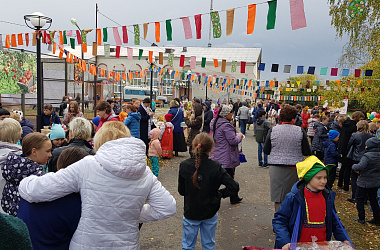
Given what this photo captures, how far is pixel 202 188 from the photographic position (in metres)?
3.41

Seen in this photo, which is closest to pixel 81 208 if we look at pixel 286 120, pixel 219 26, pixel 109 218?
pixel 109 218

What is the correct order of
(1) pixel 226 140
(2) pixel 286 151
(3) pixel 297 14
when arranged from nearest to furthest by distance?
(2) pixel 286 151 → (1) pixel 226 140 → (3) pixel 297 14

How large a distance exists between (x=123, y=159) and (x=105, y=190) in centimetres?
23

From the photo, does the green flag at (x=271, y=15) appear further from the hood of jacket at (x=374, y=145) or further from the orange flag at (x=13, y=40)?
the orange flag at (x=13, y=40)

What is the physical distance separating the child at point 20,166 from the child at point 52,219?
0.58 metres

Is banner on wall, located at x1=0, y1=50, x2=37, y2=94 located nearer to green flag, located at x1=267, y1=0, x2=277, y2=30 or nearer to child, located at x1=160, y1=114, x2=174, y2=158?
child, located at x1=160, y1=114, x2=174, y2=158

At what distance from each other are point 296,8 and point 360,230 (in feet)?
13.7

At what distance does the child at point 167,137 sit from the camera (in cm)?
1040

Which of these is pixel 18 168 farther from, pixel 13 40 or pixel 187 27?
pixel 13 40

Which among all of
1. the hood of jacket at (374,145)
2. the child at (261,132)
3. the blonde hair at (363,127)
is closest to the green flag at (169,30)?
the child at (261,132)

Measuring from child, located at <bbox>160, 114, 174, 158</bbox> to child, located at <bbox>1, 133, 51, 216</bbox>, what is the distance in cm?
737

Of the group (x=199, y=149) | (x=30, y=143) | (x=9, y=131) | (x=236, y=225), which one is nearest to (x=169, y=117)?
(x=236, y=225)

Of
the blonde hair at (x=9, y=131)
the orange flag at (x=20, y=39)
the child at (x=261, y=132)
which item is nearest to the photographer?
the blonde hair at (x=9, y=131)

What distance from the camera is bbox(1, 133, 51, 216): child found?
2.52 m
